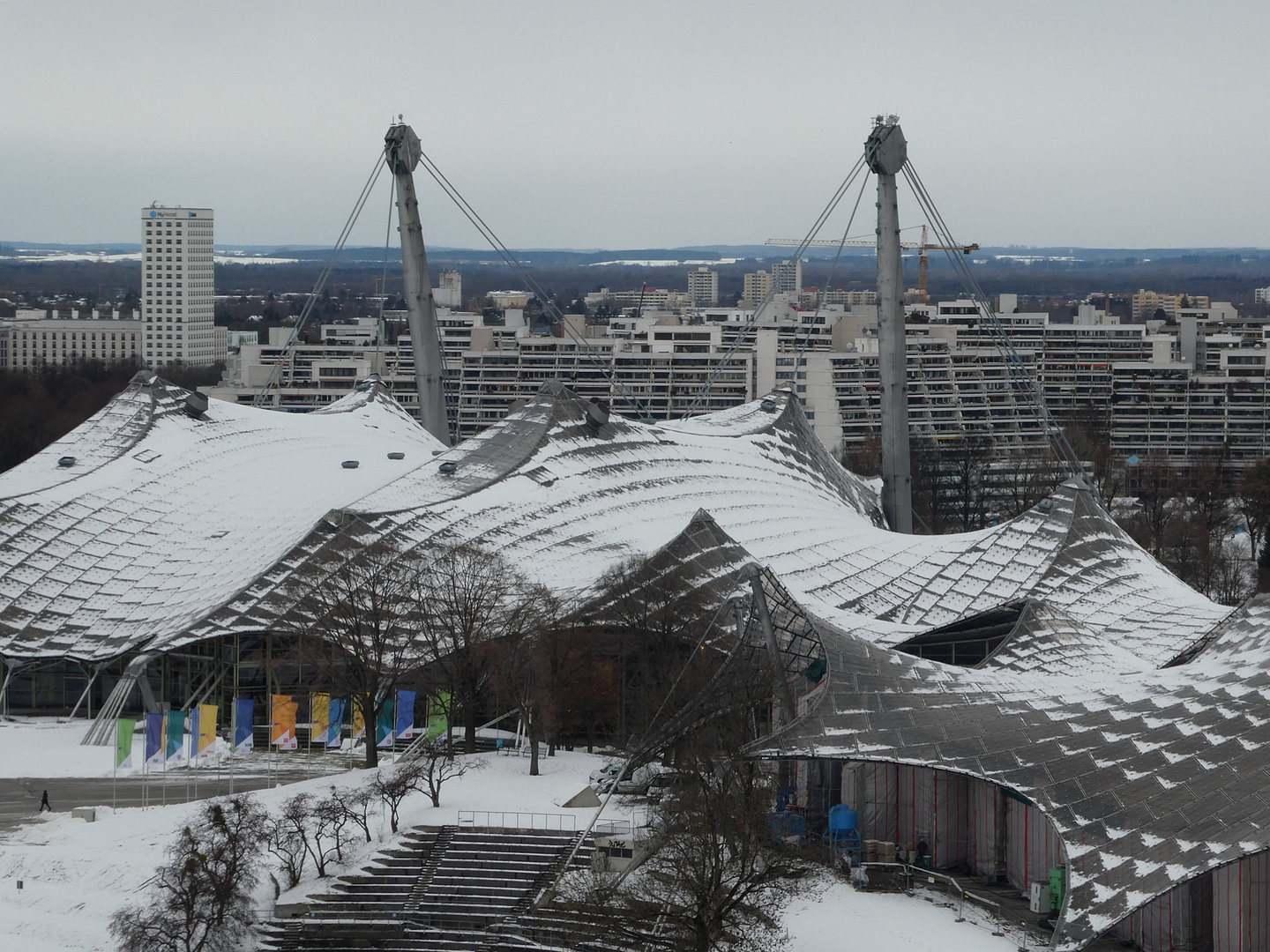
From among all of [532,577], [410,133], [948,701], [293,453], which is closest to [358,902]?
[948,701]

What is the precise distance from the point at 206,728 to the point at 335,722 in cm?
434

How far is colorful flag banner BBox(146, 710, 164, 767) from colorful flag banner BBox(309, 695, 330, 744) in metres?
4.51

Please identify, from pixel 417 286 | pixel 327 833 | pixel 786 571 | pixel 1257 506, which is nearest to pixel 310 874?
pixel 327 833

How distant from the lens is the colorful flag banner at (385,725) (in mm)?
65000

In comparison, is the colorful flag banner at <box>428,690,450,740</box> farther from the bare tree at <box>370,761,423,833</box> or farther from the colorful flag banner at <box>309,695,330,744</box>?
the bare tree at <box>370,761,423,833</box>

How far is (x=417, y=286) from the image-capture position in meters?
103

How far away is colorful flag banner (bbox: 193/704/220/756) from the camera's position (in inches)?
2515

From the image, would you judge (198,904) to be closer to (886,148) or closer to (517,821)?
(517,821)

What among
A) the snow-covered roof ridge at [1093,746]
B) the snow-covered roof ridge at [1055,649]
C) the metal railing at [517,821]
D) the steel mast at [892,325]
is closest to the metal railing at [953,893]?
the snow-covered roof ridge at [1093,746]

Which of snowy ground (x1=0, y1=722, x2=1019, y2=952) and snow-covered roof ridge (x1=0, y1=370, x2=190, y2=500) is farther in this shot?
snow-covered roof ridge (x1=0, y1=370, x2=190, y2=500)

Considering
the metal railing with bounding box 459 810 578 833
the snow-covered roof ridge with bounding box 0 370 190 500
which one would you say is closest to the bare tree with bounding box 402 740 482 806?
the metal railing with bounding box 459 810 578 833

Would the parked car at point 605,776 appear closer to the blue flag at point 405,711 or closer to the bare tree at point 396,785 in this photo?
the bare tree at point 396,785

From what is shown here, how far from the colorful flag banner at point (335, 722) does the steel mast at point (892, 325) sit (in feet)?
120

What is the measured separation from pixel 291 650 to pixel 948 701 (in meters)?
21.1
